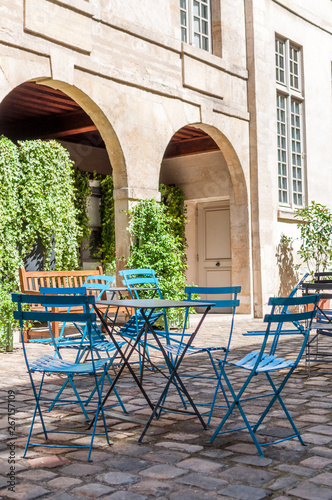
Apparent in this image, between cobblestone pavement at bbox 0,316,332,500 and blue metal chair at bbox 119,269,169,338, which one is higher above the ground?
blue metal chair at bbox 119,269,169,338

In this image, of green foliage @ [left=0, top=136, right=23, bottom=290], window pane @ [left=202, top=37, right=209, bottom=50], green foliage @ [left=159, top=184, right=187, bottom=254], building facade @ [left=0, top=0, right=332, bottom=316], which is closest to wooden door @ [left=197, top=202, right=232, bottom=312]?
building facade @ [left=0, top=0, right=332, bottom=316]

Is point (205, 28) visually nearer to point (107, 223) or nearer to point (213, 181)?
point (213, 181)

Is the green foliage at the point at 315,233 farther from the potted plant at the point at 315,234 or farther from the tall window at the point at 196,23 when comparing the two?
the tall window at the point at 196,23

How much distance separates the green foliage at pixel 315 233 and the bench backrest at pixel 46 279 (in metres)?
5.32

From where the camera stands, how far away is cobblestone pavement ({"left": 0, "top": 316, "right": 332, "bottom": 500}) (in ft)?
8.42

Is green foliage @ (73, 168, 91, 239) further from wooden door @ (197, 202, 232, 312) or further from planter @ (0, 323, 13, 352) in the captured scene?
planter @ (0, 323, 13, 352)

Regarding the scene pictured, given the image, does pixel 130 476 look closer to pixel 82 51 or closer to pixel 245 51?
pixel 82 51

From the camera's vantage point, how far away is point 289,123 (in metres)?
12.6

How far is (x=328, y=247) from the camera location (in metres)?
12.7

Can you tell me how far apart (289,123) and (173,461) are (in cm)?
1055

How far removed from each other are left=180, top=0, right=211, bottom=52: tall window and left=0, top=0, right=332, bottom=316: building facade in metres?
0.02

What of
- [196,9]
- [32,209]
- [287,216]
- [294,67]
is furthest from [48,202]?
[294,67]

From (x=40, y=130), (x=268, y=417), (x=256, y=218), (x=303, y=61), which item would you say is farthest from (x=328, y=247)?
(x=268, y=417)

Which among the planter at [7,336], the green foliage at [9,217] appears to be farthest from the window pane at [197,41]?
the planter at [7,336]
